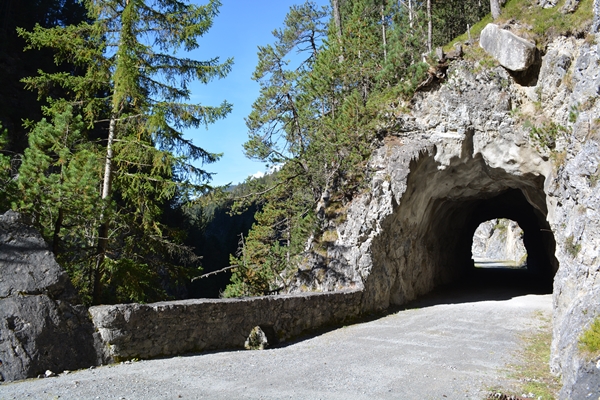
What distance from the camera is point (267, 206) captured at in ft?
62.6

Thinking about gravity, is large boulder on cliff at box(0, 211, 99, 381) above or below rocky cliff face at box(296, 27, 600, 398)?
below

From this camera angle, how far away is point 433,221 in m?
18.2

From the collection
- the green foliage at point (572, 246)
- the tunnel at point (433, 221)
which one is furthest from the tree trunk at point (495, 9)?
the green foliage at point (572, 246)

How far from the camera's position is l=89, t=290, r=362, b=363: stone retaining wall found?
23.1 feet

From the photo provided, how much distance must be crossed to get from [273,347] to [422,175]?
26.9 ft

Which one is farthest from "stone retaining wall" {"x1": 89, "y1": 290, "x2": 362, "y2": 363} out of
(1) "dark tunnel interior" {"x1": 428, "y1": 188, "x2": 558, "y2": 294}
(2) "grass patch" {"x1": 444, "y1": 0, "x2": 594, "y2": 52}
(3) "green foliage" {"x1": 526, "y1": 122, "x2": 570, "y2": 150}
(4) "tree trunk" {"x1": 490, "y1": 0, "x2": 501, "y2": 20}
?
(4) "tree trunk" {"x1": 490, "y1": 0, "x2": 501, "y2": 20}

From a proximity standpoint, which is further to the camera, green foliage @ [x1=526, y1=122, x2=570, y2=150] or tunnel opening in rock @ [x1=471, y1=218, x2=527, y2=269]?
tunnel opening in rock @ [x1=471, y1=218, x2=527, y2=269]

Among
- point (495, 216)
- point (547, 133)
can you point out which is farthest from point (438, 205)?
point (495, 216)

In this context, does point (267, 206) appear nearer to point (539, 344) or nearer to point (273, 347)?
point (273, 347)

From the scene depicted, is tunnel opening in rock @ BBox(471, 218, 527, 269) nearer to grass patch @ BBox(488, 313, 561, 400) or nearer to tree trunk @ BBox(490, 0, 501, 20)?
tree trunk @ BBox(490, 0, 501, 20)

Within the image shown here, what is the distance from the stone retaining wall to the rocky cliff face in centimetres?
333

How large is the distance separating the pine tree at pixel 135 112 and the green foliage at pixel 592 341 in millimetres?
7940

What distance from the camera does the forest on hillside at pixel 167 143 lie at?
333 inches

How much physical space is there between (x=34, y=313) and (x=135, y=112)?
5.56 meters
